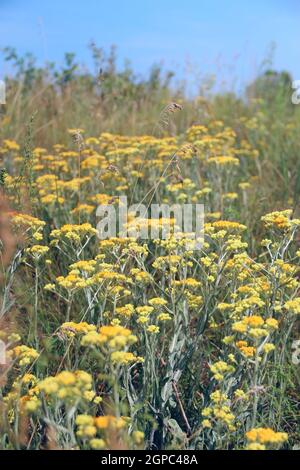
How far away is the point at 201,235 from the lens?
3051mm

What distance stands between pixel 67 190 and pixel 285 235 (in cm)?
208

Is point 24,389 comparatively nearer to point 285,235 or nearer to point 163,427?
point 163,427

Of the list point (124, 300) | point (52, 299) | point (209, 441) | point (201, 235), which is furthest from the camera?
point (52, 299)

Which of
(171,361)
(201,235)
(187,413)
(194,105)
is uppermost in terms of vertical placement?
(194,105)

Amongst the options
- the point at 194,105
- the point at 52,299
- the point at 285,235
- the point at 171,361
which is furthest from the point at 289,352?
the point at 194,105

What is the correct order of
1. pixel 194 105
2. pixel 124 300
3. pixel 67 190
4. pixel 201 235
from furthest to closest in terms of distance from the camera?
pixel 194 105 < pixel 67 190 < pixel 124 300 < pixel 201 235

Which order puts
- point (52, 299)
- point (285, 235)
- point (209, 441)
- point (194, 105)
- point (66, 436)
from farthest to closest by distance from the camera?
1. point (194, 105)
2. point (52, 299)
3. point (285, 235)
4. point (209, 441)
5. point (66, 436)

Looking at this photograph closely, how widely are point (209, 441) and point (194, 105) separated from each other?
17.2 ft

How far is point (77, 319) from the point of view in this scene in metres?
3.18

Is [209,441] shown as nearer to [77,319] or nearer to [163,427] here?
[163,427]

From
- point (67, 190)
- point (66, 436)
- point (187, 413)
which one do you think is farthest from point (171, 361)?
point (67, 190)

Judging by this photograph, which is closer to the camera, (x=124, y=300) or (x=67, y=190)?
(x=124, y=300)

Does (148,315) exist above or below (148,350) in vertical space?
above

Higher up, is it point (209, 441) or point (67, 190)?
point (67, 190)
